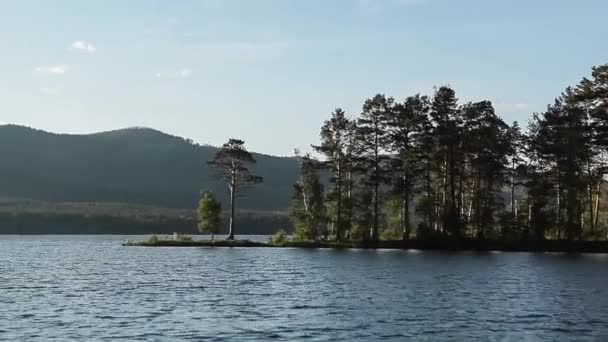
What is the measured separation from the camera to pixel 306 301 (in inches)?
1902

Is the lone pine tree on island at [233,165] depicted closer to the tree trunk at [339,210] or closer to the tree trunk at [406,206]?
the tree trunk at [339,210]

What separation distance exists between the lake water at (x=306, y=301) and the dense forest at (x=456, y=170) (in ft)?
90.6

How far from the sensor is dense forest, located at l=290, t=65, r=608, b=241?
109188mm

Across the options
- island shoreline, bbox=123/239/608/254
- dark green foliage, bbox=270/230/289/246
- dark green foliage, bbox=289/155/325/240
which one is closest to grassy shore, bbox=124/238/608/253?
island shoreline, bbox=123/239/608/254

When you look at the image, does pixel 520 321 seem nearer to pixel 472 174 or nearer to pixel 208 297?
pixel 208 297

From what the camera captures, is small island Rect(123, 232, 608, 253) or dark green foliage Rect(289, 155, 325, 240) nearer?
small island Rect(123, 232, 608, 253)

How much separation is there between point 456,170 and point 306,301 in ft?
230

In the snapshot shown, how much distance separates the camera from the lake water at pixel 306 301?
120 feet

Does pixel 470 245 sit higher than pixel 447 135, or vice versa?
pixel 447 135

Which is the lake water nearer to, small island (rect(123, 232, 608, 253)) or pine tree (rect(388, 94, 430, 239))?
small island (rect(123, 232, 608, 253))

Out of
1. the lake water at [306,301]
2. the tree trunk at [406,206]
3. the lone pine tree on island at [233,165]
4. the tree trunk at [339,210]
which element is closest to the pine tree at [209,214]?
the lone pine tree on island at [233,165]

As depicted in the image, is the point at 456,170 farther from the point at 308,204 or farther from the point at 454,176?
the point at 308,204

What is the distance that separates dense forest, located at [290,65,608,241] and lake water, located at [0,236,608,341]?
27.6m

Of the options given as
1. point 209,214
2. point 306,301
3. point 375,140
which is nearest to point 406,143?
point 375,140
